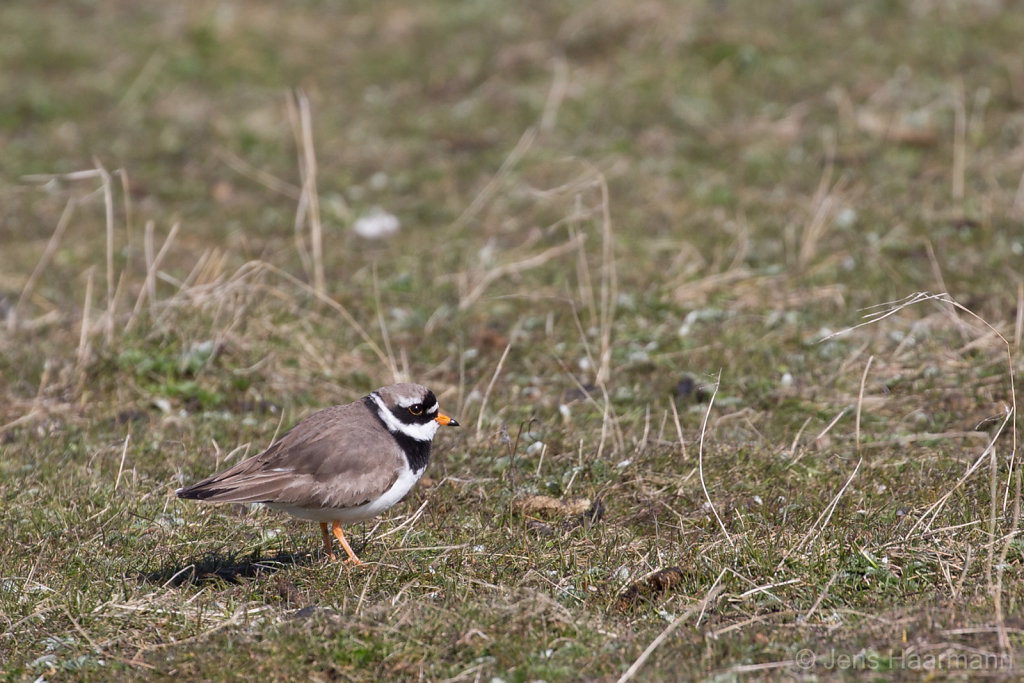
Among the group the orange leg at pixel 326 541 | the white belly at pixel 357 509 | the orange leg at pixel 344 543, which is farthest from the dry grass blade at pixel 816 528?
the orange leg at pixel 326 541

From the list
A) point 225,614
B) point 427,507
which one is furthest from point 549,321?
point 225,614

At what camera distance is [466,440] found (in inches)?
326

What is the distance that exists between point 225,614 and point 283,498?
737 mm

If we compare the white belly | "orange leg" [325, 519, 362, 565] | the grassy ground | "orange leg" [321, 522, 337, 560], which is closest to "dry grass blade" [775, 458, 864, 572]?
the grassy ground

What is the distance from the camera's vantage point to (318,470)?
259 inches

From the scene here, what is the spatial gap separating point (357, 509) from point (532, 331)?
3.72 meters

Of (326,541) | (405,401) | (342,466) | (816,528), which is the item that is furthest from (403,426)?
(816,528)

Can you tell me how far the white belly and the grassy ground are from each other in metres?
0.29

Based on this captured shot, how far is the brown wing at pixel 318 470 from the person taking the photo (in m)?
6.46

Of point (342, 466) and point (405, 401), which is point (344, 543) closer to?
point (342, 466)

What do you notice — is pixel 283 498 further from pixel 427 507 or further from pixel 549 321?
Answer: pixel 549 321

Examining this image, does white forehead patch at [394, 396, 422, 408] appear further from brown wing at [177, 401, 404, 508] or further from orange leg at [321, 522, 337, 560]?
orange leg at [321, 522, 337, 560]

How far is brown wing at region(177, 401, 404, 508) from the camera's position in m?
6.46

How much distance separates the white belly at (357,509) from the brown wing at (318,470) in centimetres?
4
